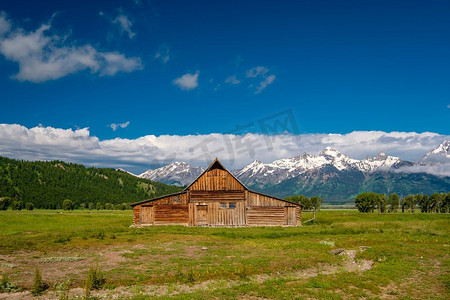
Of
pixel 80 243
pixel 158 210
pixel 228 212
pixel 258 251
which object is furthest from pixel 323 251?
pixel 158 210

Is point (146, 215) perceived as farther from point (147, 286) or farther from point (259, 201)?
point (147, 286)

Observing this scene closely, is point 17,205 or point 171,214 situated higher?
point 171,214

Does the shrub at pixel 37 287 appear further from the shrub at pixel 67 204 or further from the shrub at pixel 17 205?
the shrub at pixel 67 204

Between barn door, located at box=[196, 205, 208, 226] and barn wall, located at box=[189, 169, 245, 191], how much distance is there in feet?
9.10

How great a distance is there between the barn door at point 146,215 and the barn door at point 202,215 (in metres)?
7.20

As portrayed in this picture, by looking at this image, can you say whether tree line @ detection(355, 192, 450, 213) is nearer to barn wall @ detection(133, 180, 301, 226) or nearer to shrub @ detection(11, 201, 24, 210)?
barn wall @ detection(133, 180, 301, 226)

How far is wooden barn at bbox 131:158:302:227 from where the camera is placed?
4784 centimetres

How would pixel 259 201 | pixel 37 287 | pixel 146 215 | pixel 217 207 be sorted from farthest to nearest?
1. pixel 259 201
2. pixel 146 215
3. pixel 217 207
4. pixel 37 287

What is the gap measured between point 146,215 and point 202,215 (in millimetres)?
8740

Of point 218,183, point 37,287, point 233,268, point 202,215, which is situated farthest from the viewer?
point 218,183

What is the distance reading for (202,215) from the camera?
47.8 m

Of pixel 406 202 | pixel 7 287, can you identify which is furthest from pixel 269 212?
pixel 406 202

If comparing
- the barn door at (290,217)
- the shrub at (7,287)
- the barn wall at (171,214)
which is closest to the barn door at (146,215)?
the barn wall at (171,214)

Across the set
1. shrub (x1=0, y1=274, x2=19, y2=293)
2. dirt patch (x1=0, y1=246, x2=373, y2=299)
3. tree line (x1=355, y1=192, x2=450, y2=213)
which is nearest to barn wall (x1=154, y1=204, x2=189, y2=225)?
dirt patch (x1=0, y1=246, x2=373, y2=299)
